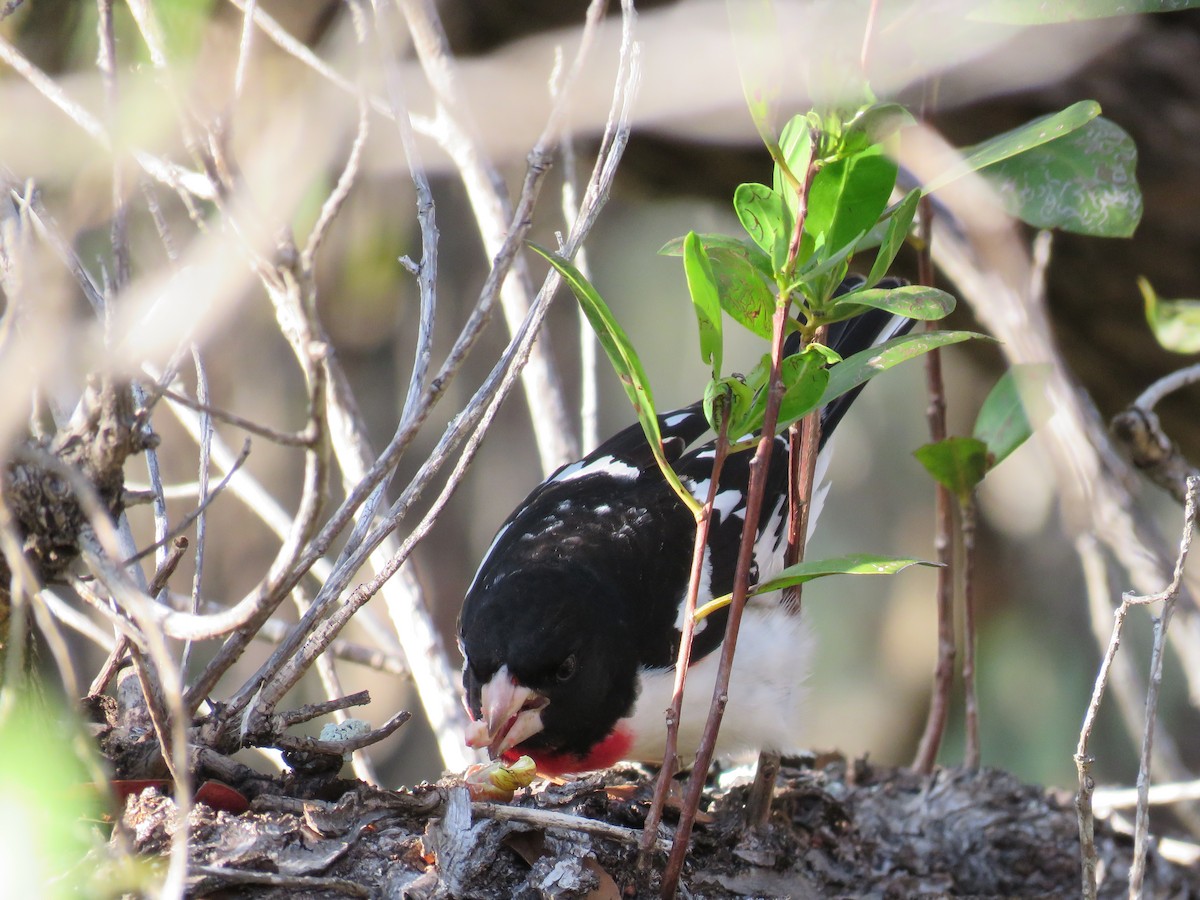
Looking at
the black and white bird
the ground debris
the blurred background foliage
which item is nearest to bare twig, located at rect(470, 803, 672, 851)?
the ground debris

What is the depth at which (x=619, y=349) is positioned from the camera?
3.77 feet

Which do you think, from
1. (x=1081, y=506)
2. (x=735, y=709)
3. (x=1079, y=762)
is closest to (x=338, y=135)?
(x=735, y=709)

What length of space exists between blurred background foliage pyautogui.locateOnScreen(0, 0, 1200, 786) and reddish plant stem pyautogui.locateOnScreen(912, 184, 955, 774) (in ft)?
0.97

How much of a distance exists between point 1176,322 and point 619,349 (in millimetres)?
1242

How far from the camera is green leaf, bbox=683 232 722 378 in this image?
1.08m

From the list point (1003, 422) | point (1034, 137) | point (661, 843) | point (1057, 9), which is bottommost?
point (661, 843)

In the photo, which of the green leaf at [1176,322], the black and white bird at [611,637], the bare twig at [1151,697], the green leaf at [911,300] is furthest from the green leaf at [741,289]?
the green leaf at [1176,322]

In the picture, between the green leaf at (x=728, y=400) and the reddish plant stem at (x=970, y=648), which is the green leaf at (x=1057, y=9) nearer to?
the green leaf at (x=728, y=400)

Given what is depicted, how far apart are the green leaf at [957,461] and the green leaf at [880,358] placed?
1.79ft

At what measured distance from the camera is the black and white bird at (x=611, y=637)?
5.77 feet

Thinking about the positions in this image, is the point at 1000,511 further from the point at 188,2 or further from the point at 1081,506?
the point at 188,2

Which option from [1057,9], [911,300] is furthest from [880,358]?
[1057,9]

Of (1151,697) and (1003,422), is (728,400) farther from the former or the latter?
(1003,422)

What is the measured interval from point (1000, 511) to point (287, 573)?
4611 mm
